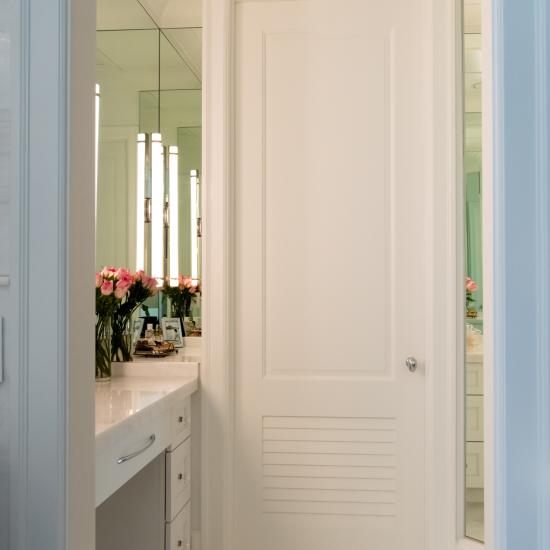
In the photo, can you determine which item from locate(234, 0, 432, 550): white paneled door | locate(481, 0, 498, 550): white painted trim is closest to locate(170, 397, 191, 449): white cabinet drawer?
locate(234, 0, 432, 550): white paneled door

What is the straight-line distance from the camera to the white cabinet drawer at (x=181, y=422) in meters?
2.22

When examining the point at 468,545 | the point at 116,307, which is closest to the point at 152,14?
the point at 116,307

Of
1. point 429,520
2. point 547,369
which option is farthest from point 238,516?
point 547,369

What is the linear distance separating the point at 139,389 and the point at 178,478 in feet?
1.18

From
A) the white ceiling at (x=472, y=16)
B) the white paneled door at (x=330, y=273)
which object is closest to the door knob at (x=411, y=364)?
the white paneled door at (x=330, y=273)

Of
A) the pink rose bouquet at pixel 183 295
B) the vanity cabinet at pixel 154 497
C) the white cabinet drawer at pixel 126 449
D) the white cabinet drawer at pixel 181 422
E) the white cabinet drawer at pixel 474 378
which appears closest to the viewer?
the white cabinet drawer at pixel 126 449

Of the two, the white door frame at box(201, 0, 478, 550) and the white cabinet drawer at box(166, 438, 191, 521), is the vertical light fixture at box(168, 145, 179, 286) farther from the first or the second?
the white cabinet drawer at box(166, 438, 191, 521)

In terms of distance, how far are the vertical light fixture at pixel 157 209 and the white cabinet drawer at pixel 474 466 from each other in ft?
4.82

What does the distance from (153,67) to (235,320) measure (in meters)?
1.20

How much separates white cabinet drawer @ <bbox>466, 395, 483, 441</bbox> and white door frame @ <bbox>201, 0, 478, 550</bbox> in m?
0.05

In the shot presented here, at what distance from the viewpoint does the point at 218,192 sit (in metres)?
2.51

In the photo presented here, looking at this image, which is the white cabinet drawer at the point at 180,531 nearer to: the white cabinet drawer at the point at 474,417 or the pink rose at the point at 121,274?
the pink rose at the point at 121,274

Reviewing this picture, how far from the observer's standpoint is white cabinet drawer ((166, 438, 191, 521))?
2.13m

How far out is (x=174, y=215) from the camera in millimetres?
2762
